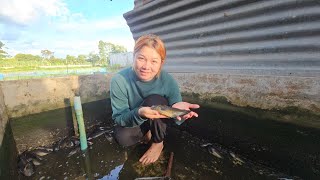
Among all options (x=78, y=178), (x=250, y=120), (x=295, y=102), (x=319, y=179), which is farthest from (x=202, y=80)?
(x=78, y=178)

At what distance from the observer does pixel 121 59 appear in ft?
104

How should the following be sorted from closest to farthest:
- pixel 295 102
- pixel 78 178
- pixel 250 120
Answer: pixel 78 178, pixel 295 102, pixel 250 120

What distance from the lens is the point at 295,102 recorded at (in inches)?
111

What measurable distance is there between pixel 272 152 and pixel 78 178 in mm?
2636

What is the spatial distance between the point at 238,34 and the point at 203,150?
216 cm

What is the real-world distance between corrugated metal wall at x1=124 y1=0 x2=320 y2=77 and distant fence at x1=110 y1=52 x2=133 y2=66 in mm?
25010

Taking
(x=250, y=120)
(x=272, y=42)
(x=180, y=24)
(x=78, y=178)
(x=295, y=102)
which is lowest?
(x=78, y=178)

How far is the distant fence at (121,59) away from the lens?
1193 inches

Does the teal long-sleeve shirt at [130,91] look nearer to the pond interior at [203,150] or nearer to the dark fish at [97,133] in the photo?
the pond interior at [203,150]

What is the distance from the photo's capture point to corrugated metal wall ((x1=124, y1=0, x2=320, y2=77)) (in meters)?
2.88

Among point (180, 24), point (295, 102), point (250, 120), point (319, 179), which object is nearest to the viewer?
point (319, 179)

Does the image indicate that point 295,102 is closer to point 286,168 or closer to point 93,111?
point 286,168

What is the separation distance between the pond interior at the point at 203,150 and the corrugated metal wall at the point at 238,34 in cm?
81

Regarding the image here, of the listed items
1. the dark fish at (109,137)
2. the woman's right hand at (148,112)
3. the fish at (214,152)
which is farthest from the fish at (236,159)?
the dark fish at (109,137)
